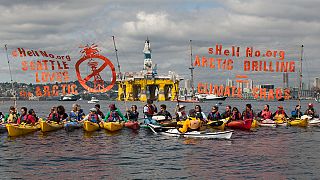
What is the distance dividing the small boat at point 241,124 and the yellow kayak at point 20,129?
16470 millimetres

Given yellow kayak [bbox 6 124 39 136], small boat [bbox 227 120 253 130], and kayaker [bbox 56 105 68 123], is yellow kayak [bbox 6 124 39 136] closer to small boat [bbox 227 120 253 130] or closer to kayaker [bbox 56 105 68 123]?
kayaker [bbox 56 105 68 123]

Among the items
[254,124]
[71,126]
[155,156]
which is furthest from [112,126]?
[254,124]

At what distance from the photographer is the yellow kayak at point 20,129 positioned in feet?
119

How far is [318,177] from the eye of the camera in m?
21.8

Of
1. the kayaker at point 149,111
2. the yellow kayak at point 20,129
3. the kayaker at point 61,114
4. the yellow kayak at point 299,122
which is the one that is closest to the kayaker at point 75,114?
the kayaker at point 61,114

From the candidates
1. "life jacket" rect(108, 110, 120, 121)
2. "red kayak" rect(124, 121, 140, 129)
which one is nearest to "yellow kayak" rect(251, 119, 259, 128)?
"red kayak" rect(124, 121, 140, 129)

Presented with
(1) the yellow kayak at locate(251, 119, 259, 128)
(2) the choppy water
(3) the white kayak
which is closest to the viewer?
(2) the choppy water

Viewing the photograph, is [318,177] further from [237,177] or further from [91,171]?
[91,171]

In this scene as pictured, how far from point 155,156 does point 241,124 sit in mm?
14876

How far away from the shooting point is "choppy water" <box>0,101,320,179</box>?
2255 centimetres

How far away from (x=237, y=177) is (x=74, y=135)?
64.6ft

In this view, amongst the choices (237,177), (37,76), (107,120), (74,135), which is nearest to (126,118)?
(107,120)

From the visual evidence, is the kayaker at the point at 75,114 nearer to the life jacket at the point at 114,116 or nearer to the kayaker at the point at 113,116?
the kayaker at the point at 113,116

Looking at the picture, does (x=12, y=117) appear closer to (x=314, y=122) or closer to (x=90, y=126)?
(x=90, y=126)
